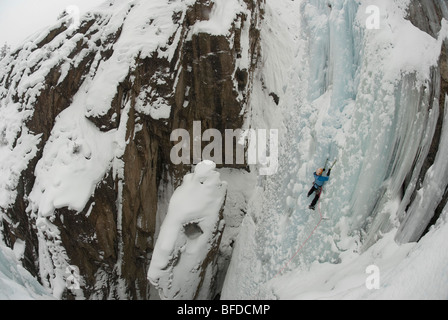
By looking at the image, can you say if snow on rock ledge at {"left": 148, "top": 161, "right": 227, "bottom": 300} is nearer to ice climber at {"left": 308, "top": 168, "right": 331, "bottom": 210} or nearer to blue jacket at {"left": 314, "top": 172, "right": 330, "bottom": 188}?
ice climber at {"left": 308, "top": 168, "right": 331, "bottom": 210}

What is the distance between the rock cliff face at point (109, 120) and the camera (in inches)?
348

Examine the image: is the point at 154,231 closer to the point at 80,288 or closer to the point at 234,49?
the point at 80,288

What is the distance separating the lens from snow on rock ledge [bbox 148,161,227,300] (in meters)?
8.20

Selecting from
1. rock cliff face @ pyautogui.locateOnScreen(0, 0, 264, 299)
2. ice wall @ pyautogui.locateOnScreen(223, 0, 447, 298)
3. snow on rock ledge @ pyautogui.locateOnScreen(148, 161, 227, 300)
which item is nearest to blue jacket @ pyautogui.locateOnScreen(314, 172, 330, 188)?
ice wall @ pyautogui.locateOnScreen(223, 0, 447, 298)

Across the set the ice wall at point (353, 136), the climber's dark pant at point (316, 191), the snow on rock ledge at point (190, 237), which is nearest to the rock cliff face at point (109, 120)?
the snow on rock ledge at point (190, 237)

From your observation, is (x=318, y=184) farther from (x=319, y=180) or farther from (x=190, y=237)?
(x=190, y=237)

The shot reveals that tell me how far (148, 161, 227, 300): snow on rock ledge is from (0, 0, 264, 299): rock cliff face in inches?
55.3

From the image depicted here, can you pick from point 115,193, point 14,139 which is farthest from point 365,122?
point 14,139

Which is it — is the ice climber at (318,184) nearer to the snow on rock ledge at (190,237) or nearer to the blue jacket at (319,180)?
the blue jacket at (319,180)

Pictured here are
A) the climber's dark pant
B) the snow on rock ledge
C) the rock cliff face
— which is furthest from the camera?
the rock cliff face

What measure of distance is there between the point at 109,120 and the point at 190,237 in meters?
4.30

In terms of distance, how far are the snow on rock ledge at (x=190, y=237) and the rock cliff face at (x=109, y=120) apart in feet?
4.61

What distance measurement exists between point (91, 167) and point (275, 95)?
22.4 ft

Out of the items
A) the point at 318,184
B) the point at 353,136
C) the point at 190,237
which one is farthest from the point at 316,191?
the point at 190,237
